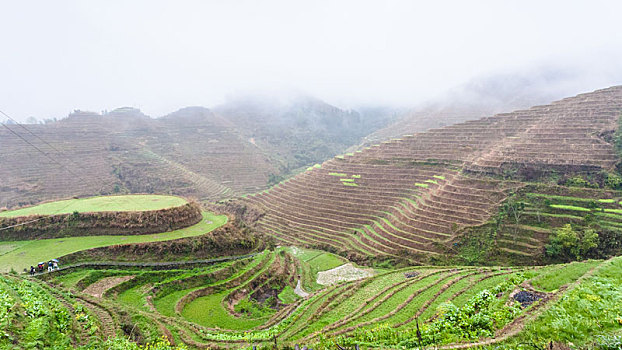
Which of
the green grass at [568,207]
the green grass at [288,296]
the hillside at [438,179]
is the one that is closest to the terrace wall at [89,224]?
the green grass at [288,296]

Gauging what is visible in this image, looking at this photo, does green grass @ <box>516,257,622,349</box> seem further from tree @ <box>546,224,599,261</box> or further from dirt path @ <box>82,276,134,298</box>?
dirt path @ <box>82,276,134,298</box>

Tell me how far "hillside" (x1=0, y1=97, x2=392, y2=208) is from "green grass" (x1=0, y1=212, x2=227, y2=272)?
133 feet

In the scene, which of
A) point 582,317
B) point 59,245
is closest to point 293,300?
point 59,245

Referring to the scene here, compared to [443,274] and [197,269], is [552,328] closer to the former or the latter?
[443,274]

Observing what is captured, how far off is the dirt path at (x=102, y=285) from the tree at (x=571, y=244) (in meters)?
29.5

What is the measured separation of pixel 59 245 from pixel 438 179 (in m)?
36.3

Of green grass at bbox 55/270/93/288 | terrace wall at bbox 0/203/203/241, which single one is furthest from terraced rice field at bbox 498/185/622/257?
green grass at bbox 55/270/93/288

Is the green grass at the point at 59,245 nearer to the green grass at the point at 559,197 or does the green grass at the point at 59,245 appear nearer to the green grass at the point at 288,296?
the green grass at the point at 288,296

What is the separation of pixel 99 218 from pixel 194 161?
62.9 meters

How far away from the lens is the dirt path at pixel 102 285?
15.2 metres

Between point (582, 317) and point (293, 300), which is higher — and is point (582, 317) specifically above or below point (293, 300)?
above

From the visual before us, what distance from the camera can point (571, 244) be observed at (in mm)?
21328

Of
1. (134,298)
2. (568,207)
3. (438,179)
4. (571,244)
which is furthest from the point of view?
(438,179)

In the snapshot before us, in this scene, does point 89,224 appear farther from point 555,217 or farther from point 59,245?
point 555,217
